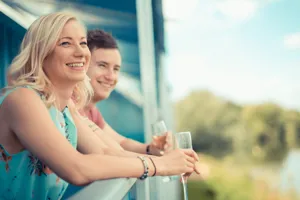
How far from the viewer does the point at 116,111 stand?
218cm

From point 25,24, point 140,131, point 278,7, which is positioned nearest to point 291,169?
point 278,7

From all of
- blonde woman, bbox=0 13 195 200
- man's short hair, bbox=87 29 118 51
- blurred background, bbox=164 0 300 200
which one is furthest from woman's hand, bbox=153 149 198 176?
blurred background, bbox=164 0 300 200

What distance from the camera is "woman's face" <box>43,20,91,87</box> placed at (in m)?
1.31

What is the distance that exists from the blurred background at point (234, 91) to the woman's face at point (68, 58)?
3.74ft

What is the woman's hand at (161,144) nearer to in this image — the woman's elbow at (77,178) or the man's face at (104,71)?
the man's face at (104,71)

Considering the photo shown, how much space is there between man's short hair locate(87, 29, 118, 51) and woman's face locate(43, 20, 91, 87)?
0.56m

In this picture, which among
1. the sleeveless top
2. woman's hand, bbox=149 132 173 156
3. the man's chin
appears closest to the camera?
the sleeveless top

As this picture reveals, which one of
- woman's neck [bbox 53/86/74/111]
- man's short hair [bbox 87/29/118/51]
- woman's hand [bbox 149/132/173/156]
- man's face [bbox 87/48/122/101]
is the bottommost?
woman's hand [bbox 149/132/173/156]

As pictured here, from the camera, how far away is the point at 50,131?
1009 millimetres

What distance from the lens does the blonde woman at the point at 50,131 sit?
39.6 inches

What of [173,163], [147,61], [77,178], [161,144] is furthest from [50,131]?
[147,61]

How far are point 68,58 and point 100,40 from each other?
703 mm

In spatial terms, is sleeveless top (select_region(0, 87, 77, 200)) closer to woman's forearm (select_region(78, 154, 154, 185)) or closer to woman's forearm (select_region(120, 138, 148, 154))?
woman's forearm (select_region(78, 154, 154, 185))

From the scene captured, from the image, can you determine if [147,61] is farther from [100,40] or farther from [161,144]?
[161,144]
